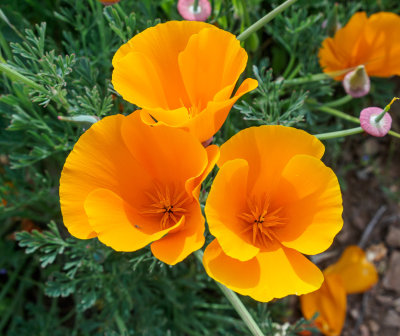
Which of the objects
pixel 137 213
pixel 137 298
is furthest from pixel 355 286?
pixel 137 213

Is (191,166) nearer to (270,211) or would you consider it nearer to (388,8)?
(270,211)

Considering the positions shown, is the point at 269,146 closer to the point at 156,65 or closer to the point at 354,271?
the point at 156,65

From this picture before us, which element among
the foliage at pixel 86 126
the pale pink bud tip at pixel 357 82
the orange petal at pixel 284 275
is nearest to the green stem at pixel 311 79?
the foliage at pixel 86 126

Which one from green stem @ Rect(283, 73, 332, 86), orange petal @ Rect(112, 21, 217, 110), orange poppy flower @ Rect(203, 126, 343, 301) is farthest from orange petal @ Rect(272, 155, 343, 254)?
green stem @ Rect(283, 73, 332, 86)

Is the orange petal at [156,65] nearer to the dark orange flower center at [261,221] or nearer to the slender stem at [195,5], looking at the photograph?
the slender stem at [195,5]

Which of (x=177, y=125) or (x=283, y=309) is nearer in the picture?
(x=177, y=125)

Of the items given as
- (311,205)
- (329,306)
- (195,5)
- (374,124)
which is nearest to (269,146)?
(311,205)
